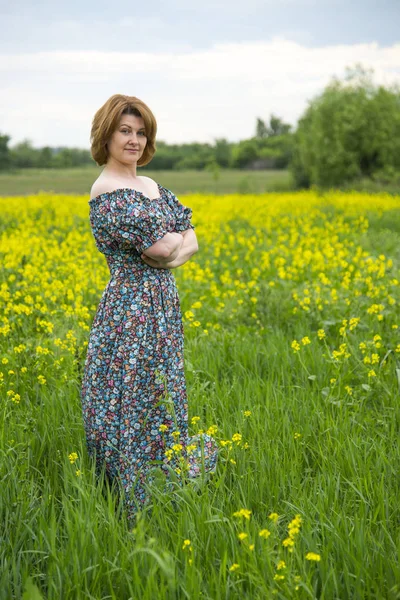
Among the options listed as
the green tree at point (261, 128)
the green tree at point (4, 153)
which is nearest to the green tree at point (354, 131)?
the green tree at point (4, 153)

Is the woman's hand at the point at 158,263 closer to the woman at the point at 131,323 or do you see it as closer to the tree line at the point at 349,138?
the woman at the point at 131,323

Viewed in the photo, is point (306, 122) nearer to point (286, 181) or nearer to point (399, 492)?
point (286, 181)

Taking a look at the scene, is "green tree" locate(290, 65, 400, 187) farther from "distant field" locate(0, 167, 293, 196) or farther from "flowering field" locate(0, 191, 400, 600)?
"flowering field" locate(0, 191, 400, 600)

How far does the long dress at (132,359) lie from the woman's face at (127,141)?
7.7 inches

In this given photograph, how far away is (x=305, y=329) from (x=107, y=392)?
2.61m

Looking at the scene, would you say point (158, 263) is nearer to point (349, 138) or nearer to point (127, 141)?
point (127, 141)

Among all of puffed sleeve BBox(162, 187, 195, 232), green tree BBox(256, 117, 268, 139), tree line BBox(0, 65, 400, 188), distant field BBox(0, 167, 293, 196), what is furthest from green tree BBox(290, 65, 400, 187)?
green tree BBox(256, 117, 268, 139)

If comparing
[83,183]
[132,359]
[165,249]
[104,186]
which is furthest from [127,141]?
[83,183]

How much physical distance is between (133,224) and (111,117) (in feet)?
1.63

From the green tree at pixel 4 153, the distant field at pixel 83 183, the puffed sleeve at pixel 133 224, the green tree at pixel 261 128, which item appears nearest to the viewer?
the puffed sleeve at pixel 133 224

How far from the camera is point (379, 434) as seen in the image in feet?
10.6

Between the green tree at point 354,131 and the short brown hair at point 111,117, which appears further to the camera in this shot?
the green tree at point 354,131

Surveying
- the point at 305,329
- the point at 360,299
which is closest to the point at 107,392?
the point at 305,329

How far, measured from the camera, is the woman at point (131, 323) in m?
2.79
